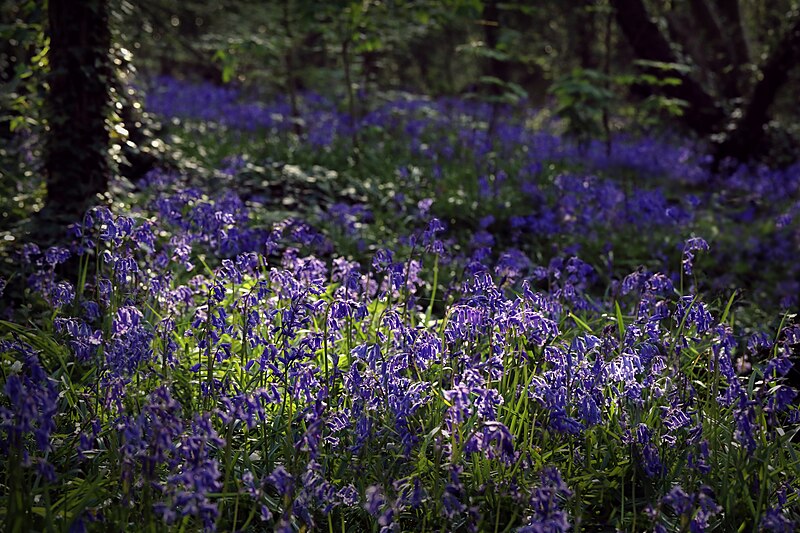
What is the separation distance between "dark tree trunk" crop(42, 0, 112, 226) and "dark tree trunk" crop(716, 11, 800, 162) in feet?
29.3

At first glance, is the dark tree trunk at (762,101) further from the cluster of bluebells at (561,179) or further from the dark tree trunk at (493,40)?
the dark tree trunk at (493,40)

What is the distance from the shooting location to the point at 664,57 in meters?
10.9

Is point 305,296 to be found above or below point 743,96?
below

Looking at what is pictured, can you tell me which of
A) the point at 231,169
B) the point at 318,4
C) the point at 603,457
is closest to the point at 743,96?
the point at 318,4

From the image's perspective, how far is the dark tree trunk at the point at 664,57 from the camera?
10.9m

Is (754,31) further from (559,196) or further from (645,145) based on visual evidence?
(559,196)

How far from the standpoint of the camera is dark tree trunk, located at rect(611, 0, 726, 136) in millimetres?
10898

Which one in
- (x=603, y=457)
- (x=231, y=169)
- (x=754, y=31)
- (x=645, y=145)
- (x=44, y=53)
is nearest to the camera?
(x=603, y=457)

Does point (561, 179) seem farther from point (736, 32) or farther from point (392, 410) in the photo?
point (736, 32)

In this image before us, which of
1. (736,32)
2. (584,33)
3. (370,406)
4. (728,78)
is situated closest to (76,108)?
(370,406)

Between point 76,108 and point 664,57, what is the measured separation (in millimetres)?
9030

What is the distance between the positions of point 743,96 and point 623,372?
10489 mm

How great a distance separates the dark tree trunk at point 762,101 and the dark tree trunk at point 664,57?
608 millimetres

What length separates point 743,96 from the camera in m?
11.5
